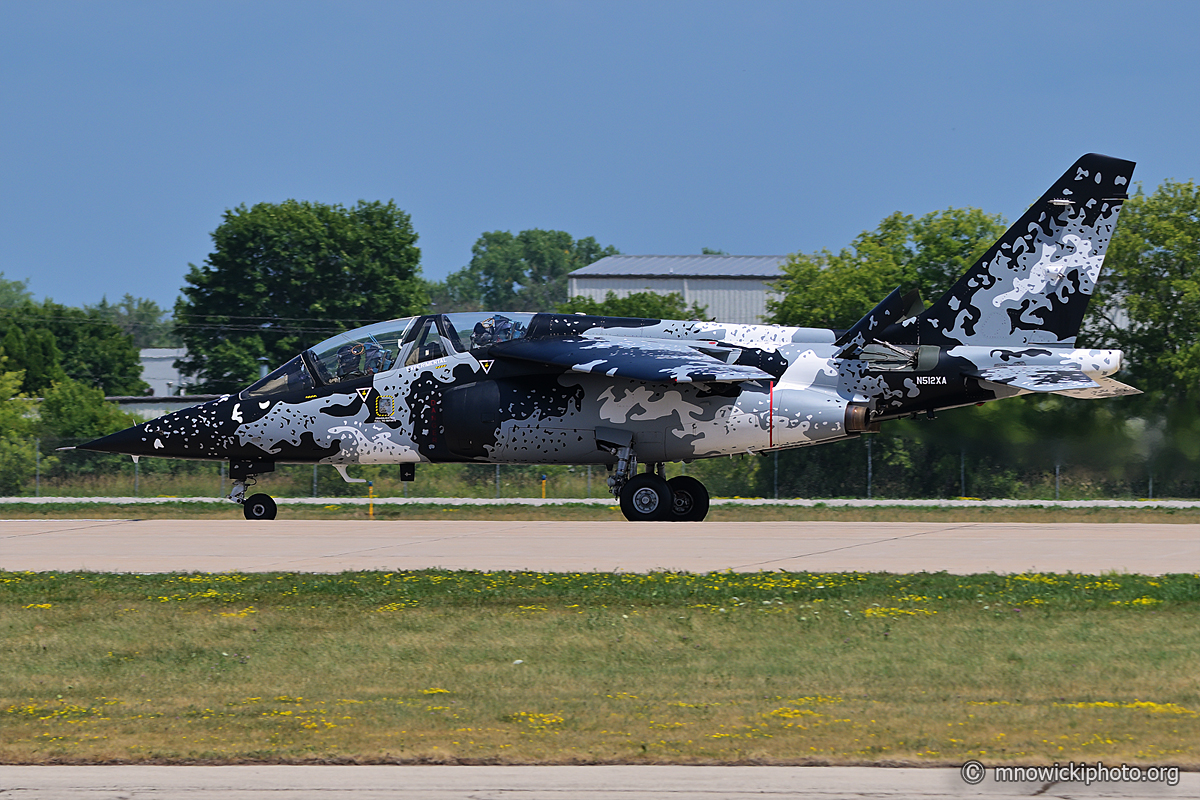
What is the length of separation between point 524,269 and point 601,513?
14567 cm

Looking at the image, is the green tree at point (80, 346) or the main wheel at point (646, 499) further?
the green tree at point (80, 346)

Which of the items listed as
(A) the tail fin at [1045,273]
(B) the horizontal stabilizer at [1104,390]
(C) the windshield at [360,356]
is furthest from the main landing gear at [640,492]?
(B) the horizontal stabilizer at [1104,390]

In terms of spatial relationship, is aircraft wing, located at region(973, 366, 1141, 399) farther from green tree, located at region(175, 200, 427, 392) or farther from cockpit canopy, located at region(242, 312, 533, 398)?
green tree, located at region(175, 200, 427, 392)

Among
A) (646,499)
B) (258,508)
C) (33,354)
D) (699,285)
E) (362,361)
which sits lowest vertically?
(258,508)

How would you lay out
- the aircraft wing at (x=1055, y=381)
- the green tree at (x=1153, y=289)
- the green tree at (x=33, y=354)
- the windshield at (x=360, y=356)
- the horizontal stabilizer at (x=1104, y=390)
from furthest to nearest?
the green tree at (x=33, y=354), the green tree at (x=1153, y=289), the windshield at (x=360, y=356), the horizontal stabilizer at (x=1104, y=390), the aircraft wing at (x=1055, y=381)

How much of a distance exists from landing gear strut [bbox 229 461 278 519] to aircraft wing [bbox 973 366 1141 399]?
13.1 metres

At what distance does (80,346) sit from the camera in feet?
302

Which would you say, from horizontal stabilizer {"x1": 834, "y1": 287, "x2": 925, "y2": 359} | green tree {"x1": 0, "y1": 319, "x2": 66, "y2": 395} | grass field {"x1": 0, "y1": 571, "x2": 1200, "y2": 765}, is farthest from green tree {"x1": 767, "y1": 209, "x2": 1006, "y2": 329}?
green tree {"x1": 0, "y1": 319, "x2": 66, "y2": 395}

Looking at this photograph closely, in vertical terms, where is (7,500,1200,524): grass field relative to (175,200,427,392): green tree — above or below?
below

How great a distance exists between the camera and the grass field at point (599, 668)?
323 inches

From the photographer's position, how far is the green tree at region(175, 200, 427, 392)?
79.2 m

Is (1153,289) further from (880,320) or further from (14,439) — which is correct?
(14,439)

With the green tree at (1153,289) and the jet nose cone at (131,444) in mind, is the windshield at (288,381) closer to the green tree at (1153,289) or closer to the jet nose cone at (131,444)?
the jet nose cone at (131,444)

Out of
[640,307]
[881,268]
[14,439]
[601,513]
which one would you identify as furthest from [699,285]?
[601,513]
